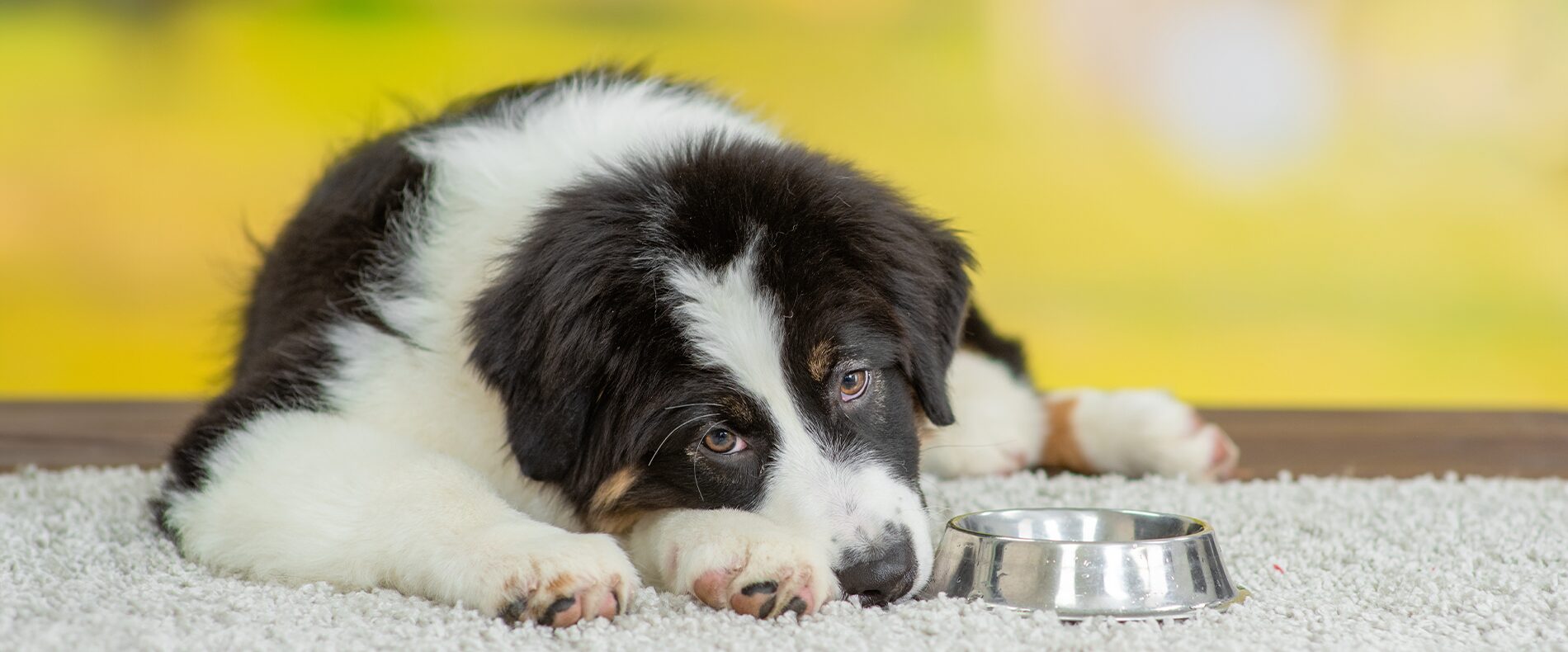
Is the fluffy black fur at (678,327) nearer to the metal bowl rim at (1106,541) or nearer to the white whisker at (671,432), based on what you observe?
the white whisker at (671,432)

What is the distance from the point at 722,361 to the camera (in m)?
2.32

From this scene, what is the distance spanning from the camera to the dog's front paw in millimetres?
2117

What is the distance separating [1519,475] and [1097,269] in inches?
103

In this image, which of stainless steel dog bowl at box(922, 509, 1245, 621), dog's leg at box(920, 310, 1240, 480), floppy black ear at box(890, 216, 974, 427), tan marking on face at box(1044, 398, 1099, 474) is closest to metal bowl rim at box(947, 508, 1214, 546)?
stainless steel dog bowl at box(922, 509, 1245, 621)

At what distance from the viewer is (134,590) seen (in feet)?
7.51

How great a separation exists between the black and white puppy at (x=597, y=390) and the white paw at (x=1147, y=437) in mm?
1015

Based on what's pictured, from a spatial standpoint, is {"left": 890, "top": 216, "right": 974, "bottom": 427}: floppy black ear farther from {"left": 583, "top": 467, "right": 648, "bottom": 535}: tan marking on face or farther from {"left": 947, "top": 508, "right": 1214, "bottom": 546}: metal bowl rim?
{"left": 583, "top": 467, "right": 648, "bottom": 535}: tan marking on face

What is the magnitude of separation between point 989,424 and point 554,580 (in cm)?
170

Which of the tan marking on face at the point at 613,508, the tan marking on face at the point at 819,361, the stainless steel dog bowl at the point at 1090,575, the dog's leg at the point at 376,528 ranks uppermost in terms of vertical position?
the tan marking on face at the point at 819,361

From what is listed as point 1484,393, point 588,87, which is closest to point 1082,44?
point 1484,393

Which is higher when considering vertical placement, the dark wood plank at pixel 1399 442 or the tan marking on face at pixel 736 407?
the dark wood plank at pixel 1399 442

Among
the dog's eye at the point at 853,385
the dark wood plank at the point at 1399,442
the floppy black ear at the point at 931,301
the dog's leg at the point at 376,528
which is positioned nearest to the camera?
the dog's leg at the point at 376,528

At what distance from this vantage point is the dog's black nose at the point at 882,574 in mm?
2195

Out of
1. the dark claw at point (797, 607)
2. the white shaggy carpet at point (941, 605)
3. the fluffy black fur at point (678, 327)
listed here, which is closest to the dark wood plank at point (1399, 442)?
the white shaggy carpet at point (941, 605)
